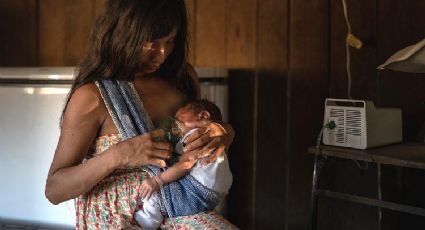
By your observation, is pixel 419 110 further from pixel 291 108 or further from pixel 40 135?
pixel 40 135

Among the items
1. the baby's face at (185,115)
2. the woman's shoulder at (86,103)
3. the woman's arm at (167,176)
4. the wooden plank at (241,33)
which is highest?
the wooden plank at (241,33)

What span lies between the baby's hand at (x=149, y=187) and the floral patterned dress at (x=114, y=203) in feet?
0.08

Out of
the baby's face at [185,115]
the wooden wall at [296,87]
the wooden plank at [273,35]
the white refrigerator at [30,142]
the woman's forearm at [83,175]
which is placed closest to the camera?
the woman's forearm at [83,175]

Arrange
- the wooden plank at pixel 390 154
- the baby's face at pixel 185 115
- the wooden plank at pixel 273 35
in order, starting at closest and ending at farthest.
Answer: the baby's face at pixel 185 115 → the wooden plank at pixel 390 154 → the wooden plank at pixel 273 35

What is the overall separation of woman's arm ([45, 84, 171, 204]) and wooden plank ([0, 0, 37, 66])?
1124 millimetres

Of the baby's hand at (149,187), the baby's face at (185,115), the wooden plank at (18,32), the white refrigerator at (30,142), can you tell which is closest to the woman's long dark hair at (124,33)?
the baby's face at (185,115)

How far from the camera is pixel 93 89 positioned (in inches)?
38.2

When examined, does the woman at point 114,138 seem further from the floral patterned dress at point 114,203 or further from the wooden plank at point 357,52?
the wooden plank at point 357,52

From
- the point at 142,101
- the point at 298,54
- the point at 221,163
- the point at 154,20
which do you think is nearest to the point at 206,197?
the point at 221,163

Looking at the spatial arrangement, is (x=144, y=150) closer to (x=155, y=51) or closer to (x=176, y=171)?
(x=176, y=171)

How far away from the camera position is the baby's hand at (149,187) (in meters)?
0.94

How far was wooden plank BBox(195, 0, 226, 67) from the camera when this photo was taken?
1.73 metres

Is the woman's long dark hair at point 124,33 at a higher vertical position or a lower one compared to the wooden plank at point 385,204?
higher

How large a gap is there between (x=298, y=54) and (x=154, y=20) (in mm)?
781
